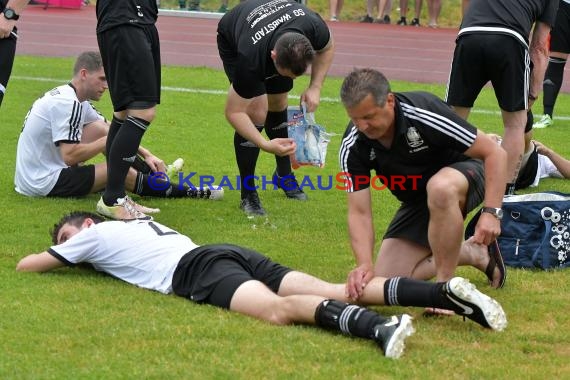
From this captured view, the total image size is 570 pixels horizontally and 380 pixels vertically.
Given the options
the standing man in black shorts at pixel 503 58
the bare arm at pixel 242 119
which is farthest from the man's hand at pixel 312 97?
the standing man in black shorts at pixel 503 58

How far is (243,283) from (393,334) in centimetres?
101

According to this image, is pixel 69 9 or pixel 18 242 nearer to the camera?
pixel 18 242

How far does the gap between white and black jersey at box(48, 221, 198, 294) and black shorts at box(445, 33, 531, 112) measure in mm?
2765

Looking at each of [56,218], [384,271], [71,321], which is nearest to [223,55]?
[56,218]

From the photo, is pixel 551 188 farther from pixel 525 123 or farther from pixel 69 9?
pixel 69 9

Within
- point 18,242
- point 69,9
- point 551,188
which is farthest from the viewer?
point 69,9

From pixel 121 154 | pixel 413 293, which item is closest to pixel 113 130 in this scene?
pixel 121 154

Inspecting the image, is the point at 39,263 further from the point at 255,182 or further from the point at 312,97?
the point at 255,182

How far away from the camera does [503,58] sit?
7.40 meters

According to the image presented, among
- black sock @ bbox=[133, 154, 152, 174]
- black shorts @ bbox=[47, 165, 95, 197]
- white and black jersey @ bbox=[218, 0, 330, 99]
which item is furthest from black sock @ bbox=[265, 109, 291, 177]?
black shorts @ bbox=[47, 165, 95, 197]

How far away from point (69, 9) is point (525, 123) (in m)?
19.4

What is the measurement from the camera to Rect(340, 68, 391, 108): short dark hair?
505 centimetres

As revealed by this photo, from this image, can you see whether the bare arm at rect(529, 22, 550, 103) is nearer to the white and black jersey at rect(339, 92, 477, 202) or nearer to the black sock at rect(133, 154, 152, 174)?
the white and black jersey at rect(339, 92, 477, 202)

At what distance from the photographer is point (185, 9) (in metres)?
26.3
